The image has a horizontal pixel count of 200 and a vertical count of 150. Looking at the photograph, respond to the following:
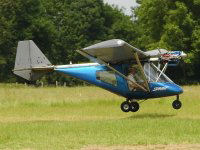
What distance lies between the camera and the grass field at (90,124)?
1584cm

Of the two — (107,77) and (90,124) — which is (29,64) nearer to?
(107,77)

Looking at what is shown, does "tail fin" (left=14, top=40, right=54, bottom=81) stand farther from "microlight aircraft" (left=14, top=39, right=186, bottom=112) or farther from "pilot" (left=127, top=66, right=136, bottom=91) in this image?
"pilot" (left=127, top=66, right=136, bottom=91)

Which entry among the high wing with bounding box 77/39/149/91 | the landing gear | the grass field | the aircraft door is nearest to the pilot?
the aircraft door

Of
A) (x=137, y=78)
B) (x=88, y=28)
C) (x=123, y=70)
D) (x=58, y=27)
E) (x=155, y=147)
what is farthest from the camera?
(x=58, y=27)

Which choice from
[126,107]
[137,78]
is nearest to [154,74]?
[137,78]

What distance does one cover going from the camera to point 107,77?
2677 centimetres

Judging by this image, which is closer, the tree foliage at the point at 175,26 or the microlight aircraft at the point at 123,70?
the microlight aircraft at the point at 123,70

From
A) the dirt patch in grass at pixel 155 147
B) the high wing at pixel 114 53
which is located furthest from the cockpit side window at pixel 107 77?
the dirt patch in grass at pixel 155 147

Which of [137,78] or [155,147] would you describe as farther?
[137,78]

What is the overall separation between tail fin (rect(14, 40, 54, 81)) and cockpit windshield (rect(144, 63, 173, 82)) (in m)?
4.67

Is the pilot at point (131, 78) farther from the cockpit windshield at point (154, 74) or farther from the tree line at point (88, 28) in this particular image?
the tree line at point (88, 28)

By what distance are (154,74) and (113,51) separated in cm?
238

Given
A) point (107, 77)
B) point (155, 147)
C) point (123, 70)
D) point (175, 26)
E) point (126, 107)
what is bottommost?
point (155, 147)

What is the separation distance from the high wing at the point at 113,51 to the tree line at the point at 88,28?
98.4 feet
